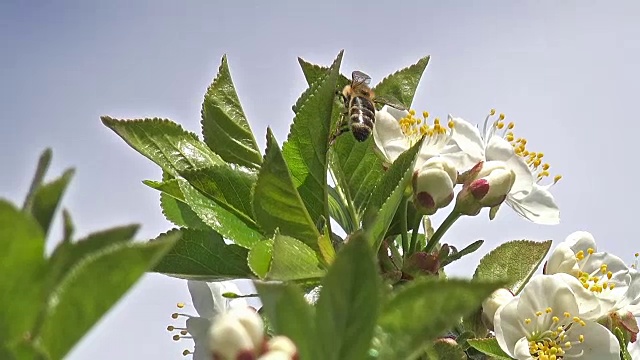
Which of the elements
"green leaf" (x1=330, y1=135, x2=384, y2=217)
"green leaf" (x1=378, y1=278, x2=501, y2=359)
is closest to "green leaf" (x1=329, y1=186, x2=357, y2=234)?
"green leaf" (x1=330, y1=135, x2=384, y2=217)

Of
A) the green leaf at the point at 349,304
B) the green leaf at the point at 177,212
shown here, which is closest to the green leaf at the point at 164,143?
the green leaf at the point at 177,212

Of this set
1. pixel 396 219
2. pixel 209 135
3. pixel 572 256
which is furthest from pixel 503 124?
pixel 209 135

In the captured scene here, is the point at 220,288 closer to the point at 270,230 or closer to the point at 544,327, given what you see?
the point at 270,230

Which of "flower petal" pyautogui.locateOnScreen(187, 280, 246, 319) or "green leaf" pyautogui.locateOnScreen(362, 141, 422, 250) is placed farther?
"flower petal" pyautogui.locateOnScreen(187, 280, 246, 319)

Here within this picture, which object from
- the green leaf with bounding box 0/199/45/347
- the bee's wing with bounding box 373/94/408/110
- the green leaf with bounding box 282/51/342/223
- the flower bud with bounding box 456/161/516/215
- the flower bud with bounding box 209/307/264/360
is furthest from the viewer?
the bee's wing with bounding box 373/94/408/110

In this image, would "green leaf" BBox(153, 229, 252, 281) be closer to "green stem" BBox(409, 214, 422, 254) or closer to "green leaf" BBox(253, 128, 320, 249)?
"green leaf" BBox(253, 128, 320, 249)

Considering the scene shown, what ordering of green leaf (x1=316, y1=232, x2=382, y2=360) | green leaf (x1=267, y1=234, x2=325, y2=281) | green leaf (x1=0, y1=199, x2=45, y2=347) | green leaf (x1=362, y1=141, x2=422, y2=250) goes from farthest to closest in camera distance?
1. green leaf (x1=362, y1=141, x2=422, y2=250)
2. green leaf (x1=267, y1=234, x2=325, y2=281)
3. green leaf (x1=316, y1=232, x2=382, y2=360)
4. green leaf (x1=0, y1=199, x2=45, y2=347)
